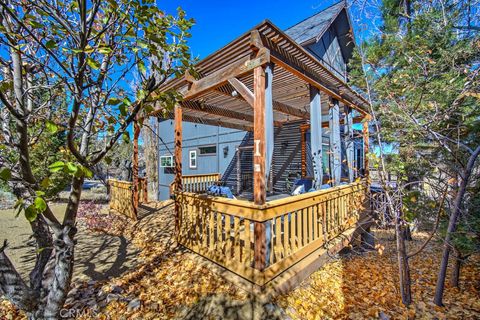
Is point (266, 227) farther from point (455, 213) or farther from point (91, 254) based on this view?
point (91, 254)

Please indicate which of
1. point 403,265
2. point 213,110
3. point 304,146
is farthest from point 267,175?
point 304,146

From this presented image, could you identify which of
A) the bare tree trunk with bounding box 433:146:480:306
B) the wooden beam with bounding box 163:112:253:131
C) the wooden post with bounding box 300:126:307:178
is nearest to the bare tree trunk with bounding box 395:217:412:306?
the bare tree trunk with bounding box 433:146:480:306

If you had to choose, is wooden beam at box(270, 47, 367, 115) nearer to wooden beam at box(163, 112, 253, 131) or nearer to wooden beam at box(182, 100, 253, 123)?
wooden beam at box(182, 100, 253, 123)

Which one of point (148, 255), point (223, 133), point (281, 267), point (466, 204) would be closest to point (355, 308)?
point (281, 267)

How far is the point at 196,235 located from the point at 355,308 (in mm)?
2676

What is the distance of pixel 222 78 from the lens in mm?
3482

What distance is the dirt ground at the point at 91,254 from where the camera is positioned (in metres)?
3.54

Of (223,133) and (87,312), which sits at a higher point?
(223,133)

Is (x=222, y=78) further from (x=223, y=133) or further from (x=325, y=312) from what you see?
(x=223, y=133)

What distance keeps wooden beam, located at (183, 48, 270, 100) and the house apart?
328 centimetres

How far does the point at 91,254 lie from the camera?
425cm

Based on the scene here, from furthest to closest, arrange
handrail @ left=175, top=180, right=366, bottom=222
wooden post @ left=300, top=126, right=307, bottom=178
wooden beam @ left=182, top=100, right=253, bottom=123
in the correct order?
wooden post @ left=300, top=126, right=307, bottom=178 → wooden beam @ left=182, top=100, right=253, bottom=123 → handrail @ left=175, top=180, right=366, bottom=222

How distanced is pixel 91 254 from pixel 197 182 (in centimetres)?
538

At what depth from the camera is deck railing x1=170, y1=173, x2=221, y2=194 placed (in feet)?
29.4
